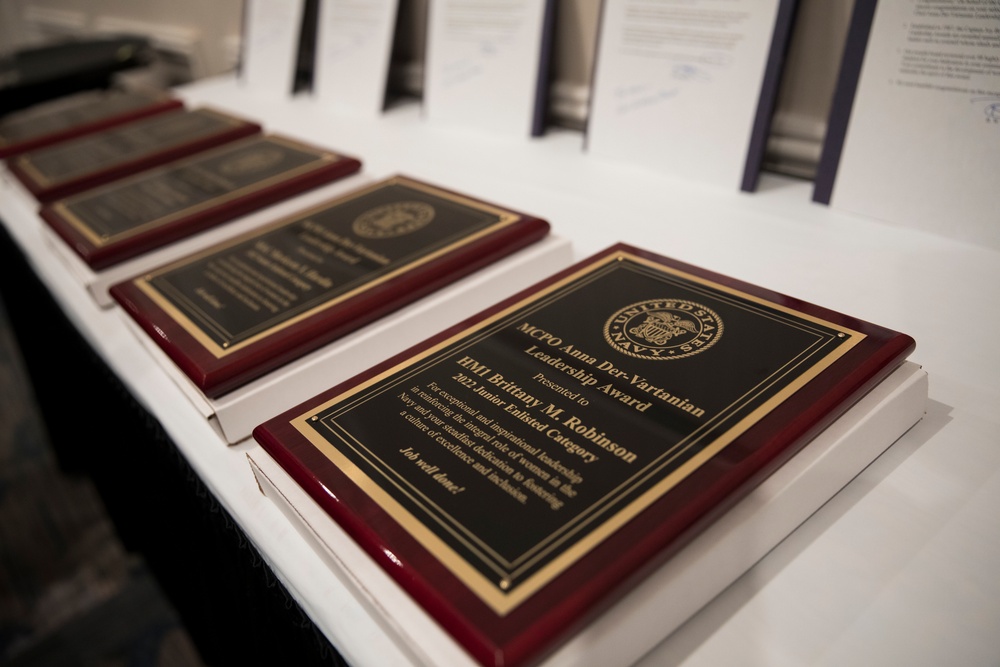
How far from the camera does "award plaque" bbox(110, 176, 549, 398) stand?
22.2 inches

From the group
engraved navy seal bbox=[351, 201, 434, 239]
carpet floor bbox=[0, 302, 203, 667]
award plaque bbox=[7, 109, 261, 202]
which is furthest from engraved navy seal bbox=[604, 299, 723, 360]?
carpet floor bbox=[0, 302, 203, 667]

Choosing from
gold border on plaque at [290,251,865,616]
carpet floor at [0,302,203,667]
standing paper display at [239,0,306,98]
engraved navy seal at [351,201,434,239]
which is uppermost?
standing paper display at [239,0,306,98]

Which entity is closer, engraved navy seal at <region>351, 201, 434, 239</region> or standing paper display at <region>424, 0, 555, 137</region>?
engraved navy seal at <region>351, 201, 434, 239</region>

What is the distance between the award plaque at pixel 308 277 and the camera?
22.2 inches

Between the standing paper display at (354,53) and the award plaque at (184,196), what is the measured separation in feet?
0.90

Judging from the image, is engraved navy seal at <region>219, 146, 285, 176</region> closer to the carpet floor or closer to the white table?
the white table

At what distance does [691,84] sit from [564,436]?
21.7 inches

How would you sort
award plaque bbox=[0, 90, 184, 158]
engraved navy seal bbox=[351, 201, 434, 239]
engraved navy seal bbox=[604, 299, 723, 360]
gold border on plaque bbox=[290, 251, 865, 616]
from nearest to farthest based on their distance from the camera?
gold border on plaque bbox=[290, 251, 865, 616] → engraved navy seal bbox=[604, 299, 723, 360] → engraved navy seal bbox=[351, 201, 434, 239] → award plaque bbox=[0, 90, 184, 158]

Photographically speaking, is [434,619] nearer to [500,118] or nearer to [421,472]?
[421,472]

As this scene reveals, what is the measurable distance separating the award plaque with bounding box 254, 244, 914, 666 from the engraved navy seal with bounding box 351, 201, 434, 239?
206 mm

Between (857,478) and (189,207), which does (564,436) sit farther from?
(189,207)

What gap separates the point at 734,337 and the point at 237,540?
1.32ft

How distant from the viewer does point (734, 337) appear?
47 centimetres

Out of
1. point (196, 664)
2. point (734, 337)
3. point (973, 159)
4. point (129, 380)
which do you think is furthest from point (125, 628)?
point (973, 159)
